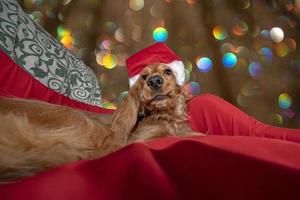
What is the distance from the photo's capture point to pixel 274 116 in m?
2.13

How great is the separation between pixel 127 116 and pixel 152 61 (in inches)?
15.3

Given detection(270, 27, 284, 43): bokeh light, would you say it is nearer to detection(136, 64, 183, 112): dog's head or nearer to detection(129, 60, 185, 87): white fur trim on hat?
detection(129, 60, 185, 87): white fur trim on hat

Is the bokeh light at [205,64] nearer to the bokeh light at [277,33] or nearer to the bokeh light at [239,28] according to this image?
the bokeh light at [239,28]

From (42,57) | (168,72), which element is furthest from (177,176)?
(42,57)

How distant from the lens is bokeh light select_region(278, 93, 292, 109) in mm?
2104

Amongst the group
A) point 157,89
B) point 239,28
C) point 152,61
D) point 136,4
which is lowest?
point 157,89

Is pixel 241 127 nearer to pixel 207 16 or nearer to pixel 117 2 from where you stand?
pixel 207 16

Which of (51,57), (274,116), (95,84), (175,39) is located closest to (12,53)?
(51,57)

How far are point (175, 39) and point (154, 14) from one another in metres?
0.19

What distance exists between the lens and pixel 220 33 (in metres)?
2.16

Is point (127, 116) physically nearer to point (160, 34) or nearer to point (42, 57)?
point (42, 57)

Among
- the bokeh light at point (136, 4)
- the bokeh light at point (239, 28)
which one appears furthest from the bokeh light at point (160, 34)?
the bokeh light at point (239, 28)

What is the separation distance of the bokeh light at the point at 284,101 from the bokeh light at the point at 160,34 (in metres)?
0.74

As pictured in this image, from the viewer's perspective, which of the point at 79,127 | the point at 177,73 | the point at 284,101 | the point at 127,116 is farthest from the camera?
the point at 284,101
